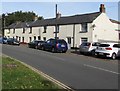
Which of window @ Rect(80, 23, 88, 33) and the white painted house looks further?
window @ Rect(80, 23, 88, 33)

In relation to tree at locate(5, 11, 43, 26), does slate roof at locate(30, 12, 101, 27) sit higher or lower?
lower

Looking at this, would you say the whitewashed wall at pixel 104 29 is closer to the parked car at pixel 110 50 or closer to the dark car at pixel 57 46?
the dark car at pixel 57 46

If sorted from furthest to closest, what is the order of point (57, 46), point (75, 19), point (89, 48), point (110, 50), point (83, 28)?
1. point (75, 19)
2. point (83, 28)
3. point (57, 46)
4. point (89, 48)
5. point (110, 50)

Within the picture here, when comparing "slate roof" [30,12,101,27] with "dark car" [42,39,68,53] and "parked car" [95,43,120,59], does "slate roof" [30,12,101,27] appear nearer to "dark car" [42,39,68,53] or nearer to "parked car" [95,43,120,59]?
"dark car" [42,39,68,53]

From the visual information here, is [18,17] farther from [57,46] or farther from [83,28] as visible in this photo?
[57,46]

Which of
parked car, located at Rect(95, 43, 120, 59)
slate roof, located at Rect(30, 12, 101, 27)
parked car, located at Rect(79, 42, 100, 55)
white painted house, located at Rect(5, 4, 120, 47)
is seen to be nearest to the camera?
parked car, located at Rect(95, 43, 120, 59)

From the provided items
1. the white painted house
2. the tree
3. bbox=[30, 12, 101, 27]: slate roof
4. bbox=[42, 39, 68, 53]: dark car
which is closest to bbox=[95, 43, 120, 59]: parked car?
bbox=[42, 39, 68, 53]: dark car

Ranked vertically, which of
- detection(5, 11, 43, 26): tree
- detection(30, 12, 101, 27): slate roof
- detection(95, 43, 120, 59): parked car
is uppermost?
detection(5, 11, 43, 26): tree

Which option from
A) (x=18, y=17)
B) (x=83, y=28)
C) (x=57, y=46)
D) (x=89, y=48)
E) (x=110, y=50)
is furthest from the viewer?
(x=18, y=17)

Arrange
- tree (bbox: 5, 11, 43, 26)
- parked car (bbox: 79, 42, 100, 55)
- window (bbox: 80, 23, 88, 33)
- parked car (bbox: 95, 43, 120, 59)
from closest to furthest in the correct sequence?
parked car (bbox: 95, 43, 120, 59)
parked car (bbox: 79, 42, 100, 55)
window (bbox: 80, 23, 88, 33)
tree (bbox: 5, 11, 43, 26)

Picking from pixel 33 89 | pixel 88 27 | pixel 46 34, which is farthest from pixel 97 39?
pixel 33 89

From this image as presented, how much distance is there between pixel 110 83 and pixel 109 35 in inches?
1523

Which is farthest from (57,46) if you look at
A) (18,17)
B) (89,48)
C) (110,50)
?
(18,17)

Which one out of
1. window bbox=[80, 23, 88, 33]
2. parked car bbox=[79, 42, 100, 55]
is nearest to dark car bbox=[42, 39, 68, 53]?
parked car bbox=[79, 42, 100, 55]
